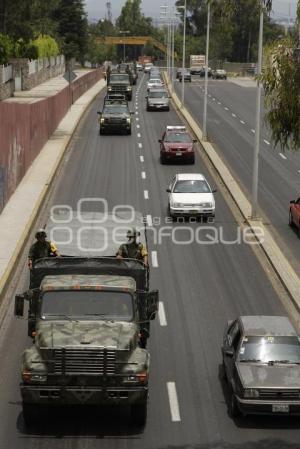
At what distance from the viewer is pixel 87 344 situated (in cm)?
1489

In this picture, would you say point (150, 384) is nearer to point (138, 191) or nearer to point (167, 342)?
point (167, 342)

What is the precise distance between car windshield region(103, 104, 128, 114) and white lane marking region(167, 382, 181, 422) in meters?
44.3

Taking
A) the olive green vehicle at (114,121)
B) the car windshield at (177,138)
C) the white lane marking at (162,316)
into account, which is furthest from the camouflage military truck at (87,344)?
the olive green vehicle at (114,121)

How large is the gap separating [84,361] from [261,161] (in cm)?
3767

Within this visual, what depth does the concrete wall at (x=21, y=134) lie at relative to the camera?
1415 inches

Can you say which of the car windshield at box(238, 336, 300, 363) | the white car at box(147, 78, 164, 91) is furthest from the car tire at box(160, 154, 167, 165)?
the white car at box(147, 78, 164, 91)

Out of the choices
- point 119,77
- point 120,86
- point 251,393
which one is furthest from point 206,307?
point 119,77

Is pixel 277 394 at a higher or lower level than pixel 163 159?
higher

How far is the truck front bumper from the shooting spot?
47.7 ft

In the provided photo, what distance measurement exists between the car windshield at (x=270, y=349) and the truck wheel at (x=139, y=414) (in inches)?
85.7

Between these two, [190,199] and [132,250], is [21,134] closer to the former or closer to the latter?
[190,199]

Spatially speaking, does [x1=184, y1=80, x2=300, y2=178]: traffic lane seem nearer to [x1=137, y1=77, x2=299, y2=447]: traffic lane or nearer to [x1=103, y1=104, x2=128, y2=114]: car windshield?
[x1=103, y1=104, x2=128, y2=114]: car windshield

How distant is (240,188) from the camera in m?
42.0

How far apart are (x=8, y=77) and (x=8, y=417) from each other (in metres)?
57.6
